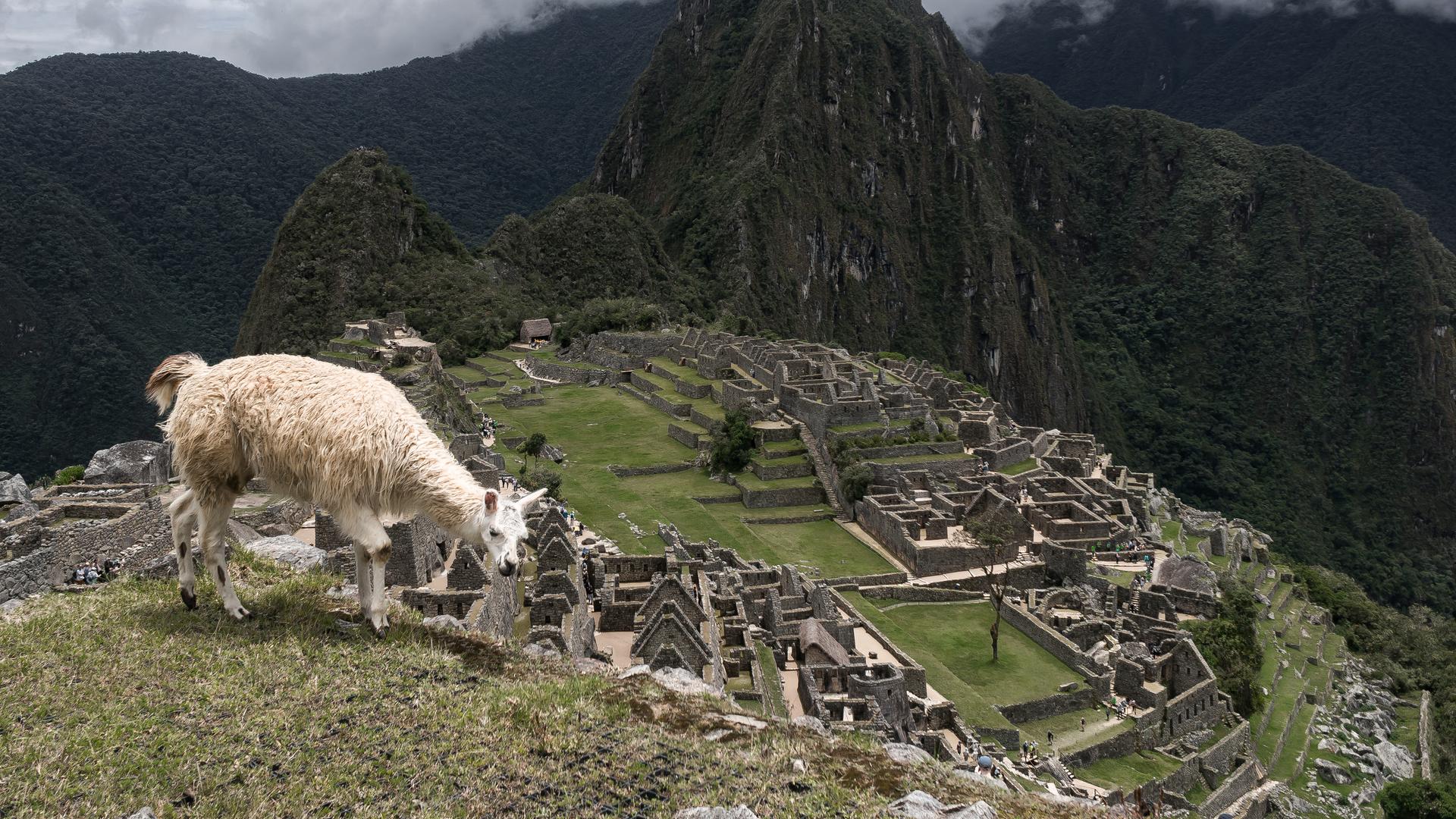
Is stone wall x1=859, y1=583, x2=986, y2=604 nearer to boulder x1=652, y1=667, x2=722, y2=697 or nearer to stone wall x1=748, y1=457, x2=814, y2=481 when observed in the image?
stone wall x1=748, y1=457, x2=814, y2=481

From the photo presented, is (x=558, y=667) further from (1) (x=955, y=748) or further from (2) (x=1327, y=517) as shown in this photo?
(2) (x=1327, y=517)

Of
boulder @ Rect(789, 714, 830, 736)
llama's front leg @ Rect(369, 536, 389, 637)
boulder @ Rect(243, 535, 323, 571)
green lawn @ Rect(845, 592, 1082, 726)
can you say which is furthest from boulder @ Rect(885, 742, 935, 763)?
green lawn @ Rect(845, 592, 1082, 726)

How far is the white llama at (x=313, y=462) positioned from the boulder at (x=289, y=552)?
323cm

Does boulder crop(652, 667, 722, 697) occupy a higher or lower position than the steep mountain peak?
lower

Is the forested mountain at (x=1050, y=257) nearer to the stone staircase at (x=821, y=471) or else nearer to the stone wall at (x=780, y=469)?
the stone staircase at (x=821, y=471)

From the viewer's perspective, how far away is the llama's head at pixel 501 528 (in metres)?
7.27

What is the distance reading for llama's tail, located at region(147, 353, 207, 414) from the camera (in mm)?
8180

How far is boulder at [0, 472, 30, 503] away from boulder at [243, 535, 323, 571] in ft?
23.7

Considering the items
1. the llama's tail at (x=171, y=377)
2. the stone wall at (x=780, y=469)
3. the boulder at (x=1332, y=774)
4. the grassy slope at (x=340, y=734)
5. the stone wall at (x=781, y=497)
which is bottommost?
the boulder at (x=1332, y=774)

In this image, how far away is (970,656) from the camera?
24.5m

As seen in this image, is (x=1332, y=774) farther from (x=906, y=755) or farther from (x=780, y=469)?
(x=906, y=755)

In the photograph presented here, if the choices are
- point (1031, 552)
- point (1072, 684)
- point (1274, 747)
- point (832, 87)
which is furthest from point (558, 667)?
point (832, 87)

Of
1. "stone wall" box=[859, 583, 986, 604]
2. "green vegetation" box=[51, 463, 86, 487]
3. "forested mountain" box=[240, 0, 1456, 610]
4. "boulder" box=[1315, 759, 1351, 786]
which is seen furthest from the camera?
"forested mountain" box=[240, 0, 1456, 610]

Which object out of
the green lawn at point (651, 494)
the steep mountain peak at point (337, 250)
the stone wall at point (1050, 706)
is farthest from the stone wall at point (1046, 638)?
the steep mountain peak at point (337, 250)
